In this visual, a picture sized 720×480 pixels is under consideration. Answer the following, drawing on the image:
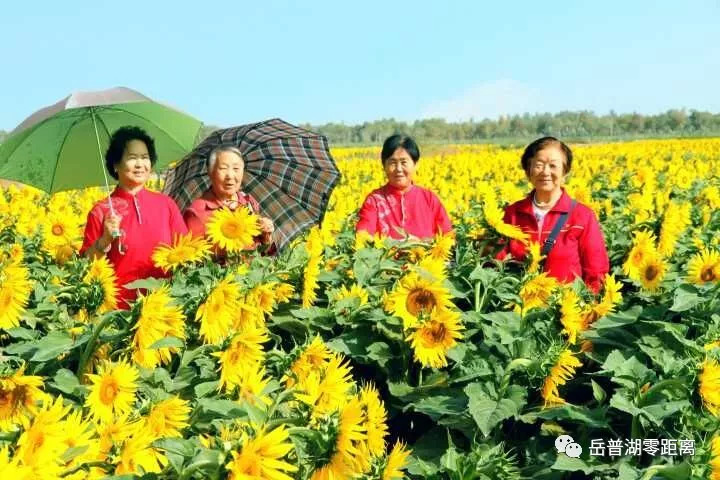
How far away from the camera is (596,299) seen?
134 inches

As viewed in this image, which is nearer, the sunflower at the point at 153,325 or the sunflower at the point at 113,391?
the sunflower at the point at 113,391

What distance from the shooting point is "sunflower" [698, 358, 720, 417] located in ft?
7.37

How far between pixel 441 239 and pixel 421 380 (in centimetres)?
58

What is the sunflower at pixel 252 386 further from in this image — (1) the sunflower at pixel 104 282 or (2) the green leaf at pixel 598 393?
(2) the green leaf at pixel 598 393

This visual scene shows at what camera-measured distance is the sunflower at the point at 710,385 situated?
225cm

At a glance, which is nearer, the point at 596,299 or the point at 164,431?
the point at 164,431

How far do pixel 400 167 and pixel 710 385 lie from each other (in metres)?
2.46

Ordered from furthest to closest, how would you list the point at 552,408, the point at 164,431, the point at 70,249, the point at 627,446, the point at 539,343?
the point at 70,249 < the point at 539,343 < the point at 552,408 < the point at 627,446 < the point at 164,431

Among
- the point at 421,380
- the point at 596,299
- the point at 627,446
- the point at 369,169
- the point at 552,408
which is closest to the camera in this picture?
the point at 627,446

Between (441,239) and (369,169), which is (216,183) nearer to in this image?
(441,239)

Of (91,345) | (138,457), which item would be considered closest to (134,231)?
(91,345)

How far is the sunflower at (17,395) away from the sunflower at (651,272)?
2.50 metres

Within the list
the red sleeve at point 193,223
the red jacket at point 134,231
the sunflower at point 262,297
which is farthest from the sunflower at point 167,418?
the red sleeve at point 193,223

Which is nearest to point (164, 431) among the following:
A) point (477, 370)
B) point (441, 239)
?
point (477, 370)
